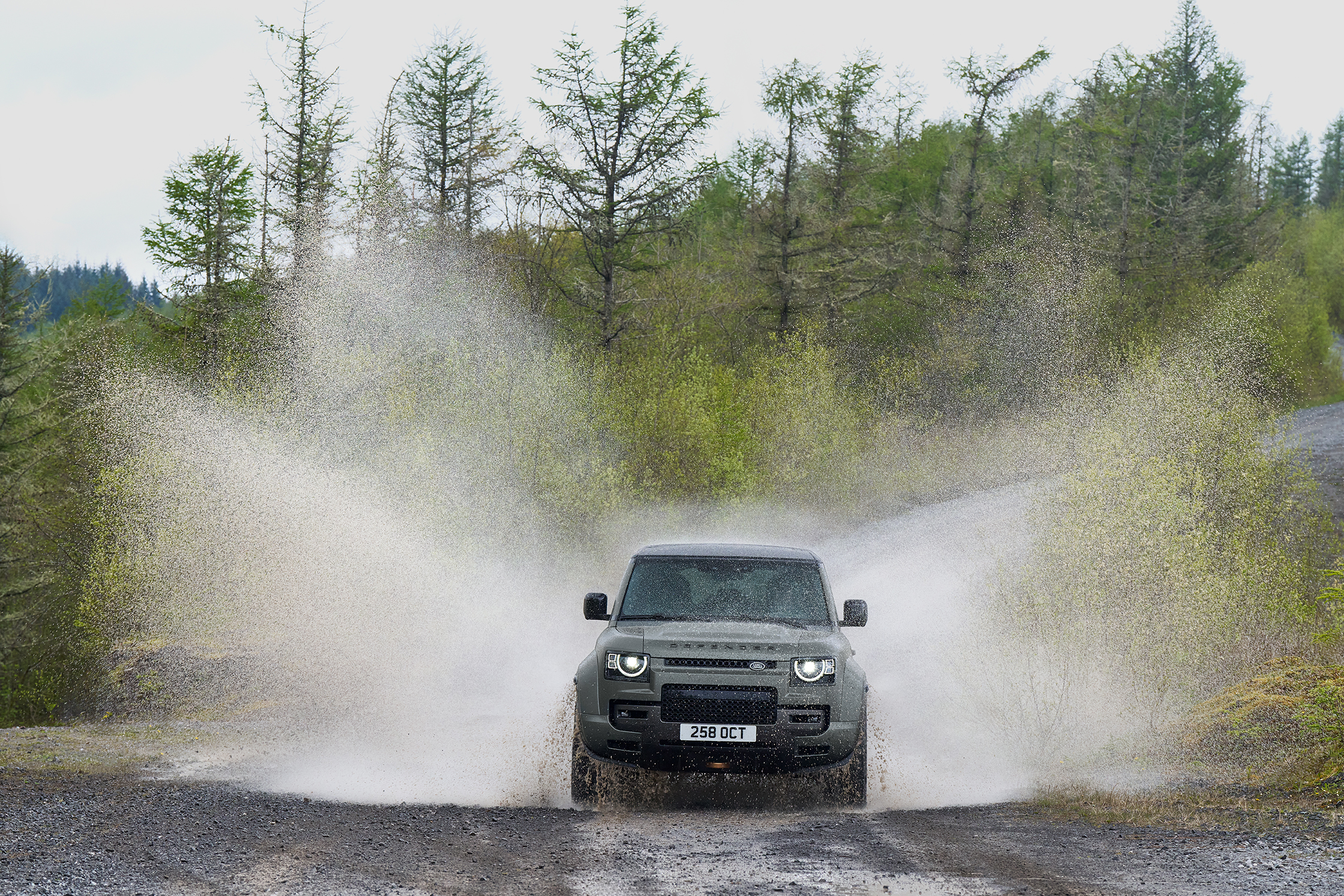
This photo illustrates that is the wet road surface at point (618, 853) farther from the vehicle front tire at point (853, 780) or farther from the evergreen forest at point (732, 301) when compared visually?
the evergreen forest at point (732, 301)

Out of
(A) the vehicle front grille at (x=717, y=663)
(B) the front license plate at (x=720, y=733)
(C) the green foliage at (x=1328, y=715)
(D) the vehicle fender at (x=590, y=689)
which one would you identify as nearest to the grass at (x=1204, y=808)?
(C) the green foliage at (x=1328, y=715)

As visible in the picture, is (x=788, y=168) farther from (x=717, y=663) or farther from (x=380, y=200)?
(x=717, y=663)

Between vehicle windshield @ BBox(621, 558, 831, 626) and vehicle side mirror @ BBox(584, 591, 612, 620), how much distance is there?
18 centimetres

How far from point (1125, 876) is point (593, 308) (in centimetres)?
3063

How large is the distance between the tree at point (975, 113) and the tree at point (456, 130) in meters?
17.5

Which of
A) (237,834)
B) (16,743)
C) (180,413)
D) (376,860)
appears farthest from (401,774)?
(180,413)

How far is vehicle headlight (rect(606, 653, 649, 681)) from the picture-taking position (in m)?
7.79

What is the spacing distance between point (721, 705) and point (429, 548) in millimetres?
18060

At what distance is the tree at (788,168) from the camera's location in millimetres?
39969

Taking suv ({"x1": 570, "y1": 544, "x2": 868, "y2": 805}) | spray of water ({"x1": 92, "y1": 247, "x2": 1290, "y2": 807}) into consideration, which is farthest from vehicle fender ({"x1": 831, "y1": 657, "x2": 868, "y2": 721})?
spray of water ({"x1": 92, "y1": 247, "x2": 1290, "y2": 807})

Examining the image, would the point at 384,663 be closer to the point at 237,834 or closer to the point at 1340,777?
the point at 237,834

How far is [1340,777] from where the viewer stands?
8.97 metres

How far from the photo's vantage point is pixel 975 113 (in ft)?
142

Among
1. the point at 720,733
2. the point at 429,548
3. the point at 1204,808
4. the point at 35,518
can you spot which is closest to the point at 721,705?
the point at 720,733
